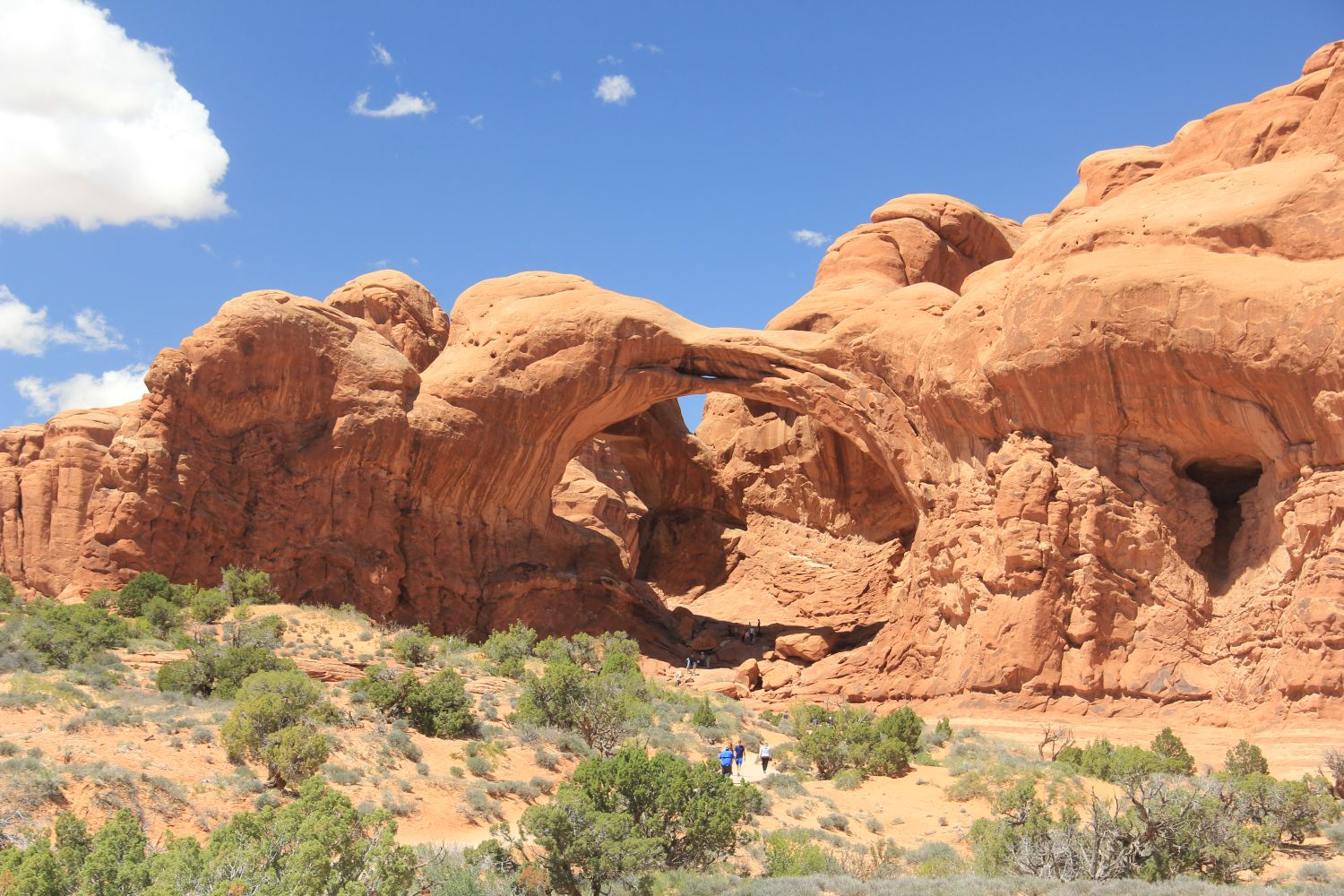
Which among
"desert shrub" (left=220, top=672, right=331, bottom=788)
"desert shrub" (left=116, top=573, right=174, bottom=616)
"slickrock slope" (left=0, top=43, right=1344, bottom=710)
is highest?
"slickrock slope" (left=0, top=43, right=1344, bottom=710)

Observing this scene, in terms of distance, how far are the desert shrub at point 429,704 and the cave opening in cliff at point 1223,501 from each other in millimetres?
14385

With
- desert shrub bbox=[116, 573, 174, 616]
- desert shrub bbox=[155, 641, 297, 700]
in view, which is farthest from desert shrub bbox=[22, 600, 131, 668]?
Answer: desert shrub bbox=[155, 641, 297, 700]

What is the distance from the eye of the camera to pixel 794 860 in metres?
13.5

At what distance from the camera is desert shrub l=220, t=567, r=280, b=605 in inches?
1006

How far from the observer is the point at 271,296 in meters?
28.8

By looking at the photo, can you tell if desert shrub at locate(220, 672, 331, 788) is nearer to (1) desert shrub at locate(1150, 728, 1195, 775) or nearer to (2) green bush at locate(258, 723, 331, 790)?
(2) green bush at locate(258, 723, 331, 790)

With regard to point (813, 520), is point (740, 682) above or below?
below

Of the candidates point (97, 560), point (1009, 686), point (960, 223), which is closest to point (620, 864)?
point (1009, 686)

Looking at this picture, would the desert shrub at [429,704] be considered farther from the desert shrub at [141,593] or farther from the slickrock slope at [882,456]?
the slickrock slope at [882,456]

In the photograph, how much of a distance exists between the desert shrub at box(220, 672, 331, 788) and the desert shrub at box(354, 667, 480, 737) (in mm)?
1717

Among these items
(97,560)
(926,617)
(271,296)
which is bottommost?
(926,617)

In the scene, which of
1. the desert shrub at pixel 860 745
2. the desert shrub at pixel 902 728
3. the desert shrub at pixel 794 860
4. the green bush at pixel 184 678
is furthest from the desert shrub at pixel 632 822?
the desert shrub at pixel 902 728

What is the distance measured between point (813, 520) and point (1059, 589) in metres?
13.1

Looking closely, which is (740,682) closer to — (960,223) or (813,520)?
(813,520)
